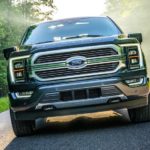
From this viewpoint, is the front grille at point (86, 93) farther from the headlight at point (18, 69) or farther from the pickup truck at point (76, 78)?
the headlight at point (18, 69)

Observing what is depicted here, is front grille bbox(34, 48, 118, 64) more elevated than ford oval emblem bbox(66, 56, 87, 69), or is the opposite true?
front grille bbox(34, 48, 118, 64)

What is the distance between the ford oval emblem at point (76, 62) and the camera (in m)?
8.93

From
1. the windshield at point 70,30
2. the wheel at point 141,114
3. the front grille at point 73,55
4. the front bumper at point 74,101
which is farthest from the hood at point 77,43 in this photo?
the wheel at point 141,114

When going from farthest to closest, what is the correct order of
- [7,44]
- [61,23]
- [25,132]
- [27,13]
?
[27,13] < [7,44] < [61,23] < [25,132]

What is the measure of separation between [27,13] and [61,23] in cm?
5753

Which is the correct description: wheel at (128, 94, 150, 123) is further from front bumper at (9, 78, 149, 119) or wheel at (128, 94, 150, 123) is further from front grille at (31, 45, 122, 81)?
front grille at (31, 45, 122, 81)

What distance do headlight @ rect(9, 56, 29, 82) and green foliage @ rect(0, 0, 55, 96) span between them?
43343mm

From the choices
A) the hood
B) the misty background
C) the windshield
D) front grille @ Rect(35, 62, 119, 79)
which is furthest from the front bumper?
the misty background

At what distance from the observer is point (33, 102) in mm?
8953

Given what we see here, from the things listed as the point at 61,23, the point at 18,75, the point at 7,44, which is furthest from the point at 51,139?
the point at 7,44

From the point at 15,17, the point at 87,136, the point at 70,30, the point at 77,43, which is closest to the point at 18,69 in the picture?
the point at 77,43

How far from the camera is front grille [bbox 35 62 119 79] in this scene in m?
8.95

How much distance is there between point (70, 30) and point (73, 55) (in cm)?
163

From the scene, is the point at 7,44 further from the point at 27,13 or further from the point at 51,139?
the point at 51,139
